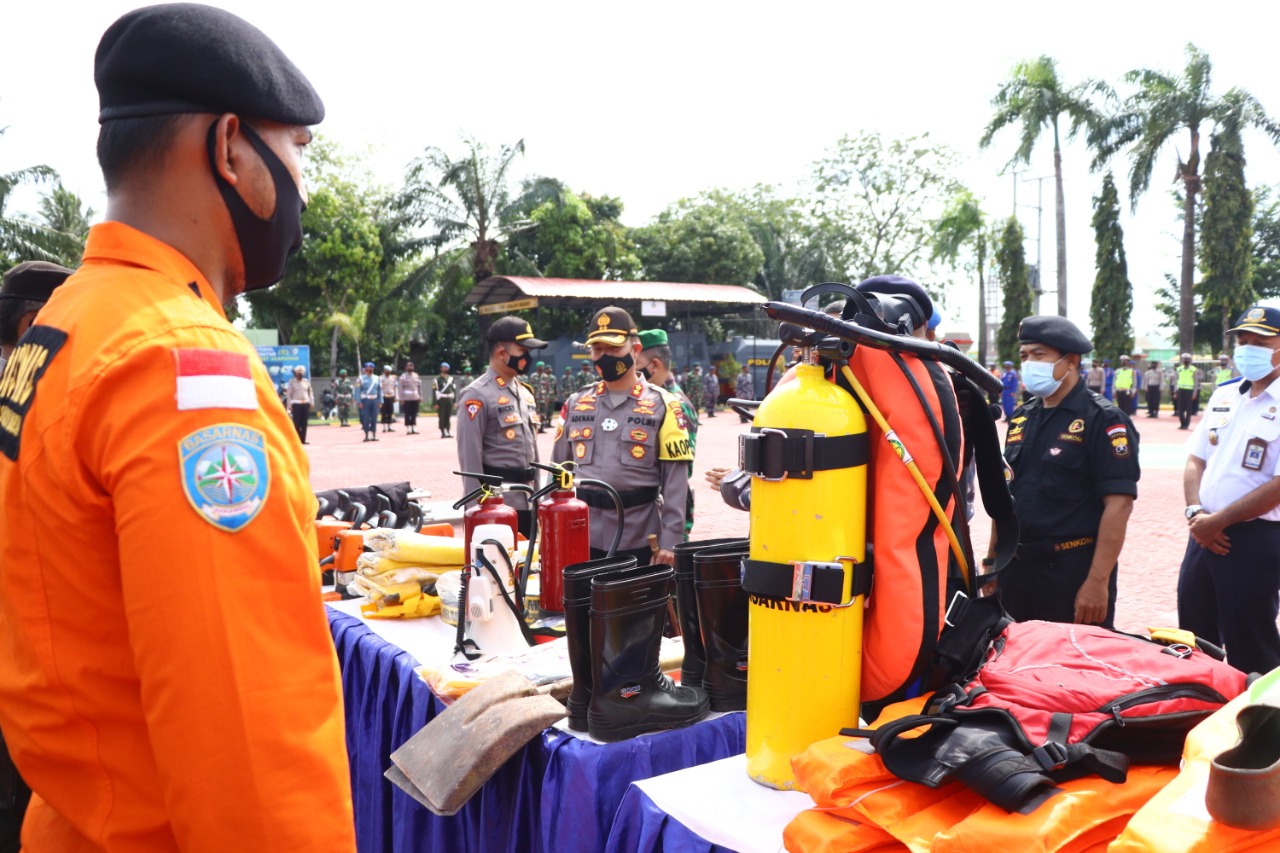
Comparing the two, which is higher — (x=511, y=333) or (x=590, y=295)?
(x=590, y=295)

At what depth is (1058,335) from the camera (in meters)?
3.74

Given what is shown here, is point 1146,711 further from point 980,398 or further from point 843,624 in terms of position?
point 980,398

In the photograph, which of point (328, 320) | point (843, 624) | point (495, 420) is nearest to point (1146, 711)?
point (843, 624)

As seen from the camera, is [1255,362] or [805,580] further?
[1255,362]

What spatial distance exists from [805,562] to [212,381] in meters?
1.05

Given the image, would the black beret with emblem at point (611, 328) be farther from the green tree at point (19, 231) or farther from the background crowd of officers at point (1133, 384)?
the green tree at point (19, 231)

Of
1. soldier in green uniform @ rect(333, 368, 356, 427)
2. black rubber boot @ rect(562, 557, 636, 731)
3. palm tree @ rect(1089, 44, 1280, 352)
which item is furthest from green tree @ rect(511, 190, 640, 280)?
black rubber boot @ rect(562, 557, 636, 731)

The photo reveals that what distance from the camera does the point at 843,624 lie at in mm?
1661

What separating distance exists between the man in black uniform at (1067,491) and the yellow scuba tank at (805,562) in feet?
7.21

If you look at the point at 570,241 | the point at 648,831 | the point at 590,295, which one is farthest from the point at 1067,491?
the point at 570,241

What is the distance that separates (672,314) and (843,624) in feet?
103

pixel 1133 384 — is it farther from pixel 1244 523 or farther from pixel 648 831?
pixel 648 831

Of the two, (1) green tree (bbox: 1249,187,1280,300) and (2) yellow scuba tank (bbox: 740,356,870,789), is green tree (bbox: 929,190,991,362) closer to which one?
(1) green tree (bbox: 1249,187,1280,300)

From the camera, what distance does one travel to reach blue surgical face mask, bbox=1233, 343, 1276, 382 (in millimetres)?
3891
